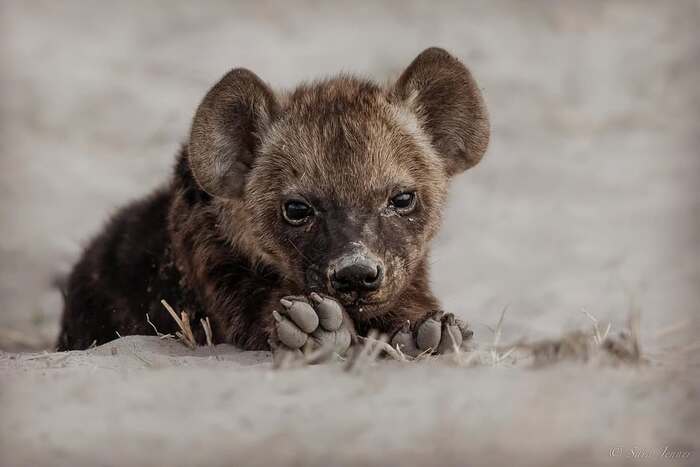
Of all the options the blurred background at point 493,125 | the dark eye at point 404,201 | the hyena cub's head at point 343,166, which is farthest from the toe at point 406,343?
the blurred background at point 493,125

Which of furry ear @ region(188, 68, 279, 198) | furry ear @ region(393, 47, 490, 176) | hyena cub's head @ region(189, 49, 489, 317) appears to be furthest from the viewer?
furry ear @ region(393, 47, 490, 176)

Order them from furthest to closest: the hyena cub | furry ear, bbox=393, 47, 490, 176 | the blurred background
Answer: the blurred background < furry ear, bbox=393, 47, 490, 176 < the hyena cub

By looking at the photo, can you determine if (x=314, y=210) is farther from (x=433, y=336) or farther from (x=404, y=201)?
(x=433, y=336)

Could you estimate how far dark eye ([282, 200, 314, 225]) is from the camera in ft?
14.9

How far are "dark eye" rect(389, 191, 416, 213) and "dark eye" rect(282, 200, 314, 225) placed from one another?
36cm

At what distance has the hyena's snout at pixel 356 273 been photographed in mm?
4070

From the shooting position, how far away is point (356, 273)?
4070mm

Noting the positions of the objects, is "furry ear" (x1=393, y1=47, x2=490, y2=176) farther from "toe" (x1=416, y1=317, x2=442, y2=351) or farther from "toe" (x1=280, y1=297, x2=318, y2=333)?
"toe" (x1=280, y1=297, x2=318, y2=333)

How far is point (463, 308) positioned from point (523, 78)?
4106 millimetres

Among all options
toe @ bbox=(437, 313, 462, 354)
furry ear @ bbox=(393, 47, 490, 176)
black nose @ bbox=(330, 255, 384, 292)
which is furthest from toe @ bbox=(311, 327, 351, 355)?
furry ear @ bbox=(393, 47, 490, 176)

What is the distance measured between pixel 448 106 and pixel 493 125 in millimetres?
4975

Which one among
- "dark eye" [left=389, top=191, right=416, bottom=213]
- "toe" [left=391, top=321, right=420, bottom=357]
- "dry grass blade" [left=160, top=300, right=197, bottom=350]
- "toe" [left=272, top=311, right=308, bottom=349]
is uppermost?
"dark eye" [left=389, top=191, right=416, bottom=213]

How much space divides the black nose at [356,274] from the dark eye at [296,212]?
0.48 metres

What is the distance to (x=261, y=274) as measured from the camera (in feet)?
16.0
